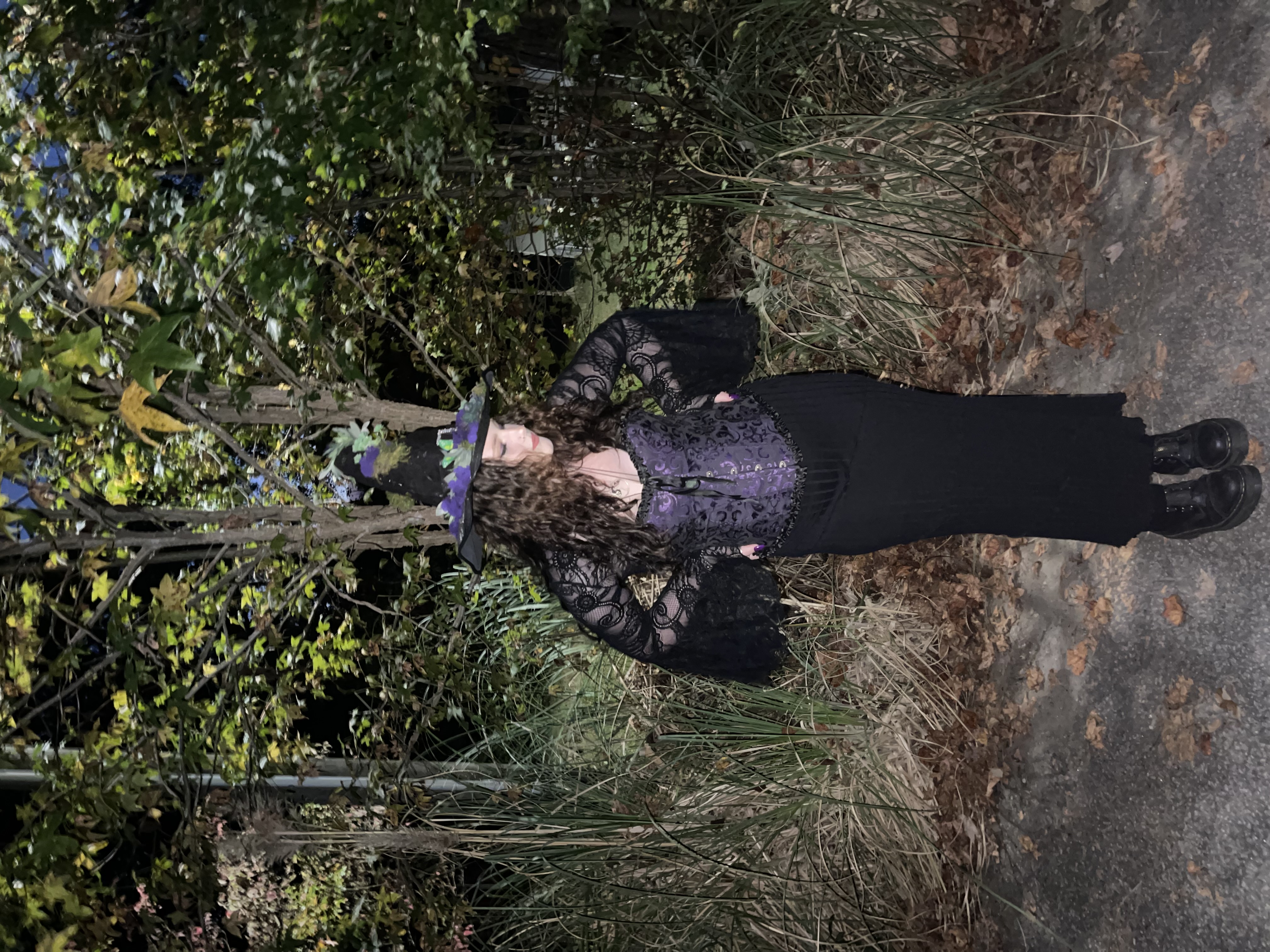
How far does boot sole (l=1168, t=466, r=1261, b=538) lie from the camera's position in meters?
1.88

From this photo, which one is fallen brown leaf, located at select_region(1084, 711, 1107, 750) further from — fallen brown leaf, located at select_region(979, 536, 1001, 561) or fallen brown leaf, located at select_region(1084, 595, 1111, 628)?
fallen brown leaf, located at select_region(979, 536, 1001, 561)

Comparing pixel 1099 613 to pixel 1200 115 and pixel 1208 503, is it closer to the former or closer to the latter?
pixel 1208 503

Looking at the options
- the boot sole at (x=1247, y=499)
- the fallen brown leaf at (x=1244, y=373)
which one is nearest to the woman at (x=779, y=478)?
the boot sole at (x=1247, y=499)

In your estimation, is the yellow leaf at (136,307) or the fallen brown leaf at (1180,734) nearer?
the yellow leaf at (136,307)

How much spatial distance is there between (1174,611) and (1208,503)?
0.38 meters

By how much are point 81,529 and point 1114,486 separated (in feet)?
10.8

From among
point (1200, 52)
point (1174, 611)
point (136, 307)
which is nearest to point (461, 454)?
point (136, 307)

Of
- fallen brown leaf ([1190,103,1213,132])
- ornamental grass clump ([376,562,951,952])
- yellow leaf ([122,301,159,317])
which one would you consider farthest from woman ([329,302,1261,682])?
ornamental grass clump ([376,562,951,952])

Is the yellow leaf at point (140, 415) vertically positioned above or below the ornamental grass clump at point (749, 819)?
above

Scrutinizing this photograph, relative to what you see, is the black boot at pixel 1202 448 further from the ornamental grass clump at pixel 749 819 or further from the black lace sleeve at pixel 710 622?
the ornamental grass clump at pixel 749 819

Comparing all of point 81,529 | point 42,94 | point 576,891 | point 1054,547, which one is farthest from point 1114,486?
point 42,94

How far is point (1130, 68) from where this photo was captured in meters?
2.39

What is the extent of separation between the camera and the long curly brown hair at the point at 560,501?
1815 millimetres

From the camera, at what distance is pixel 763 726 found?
3.22 m
